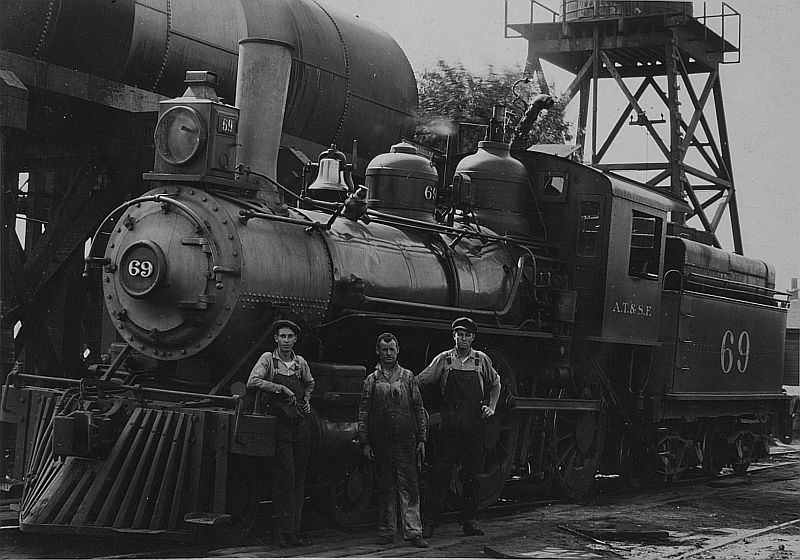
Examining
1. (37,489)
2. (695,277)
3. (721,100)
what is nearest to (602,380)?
(695,277)

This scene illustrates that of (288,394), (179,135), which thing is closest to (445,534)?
(288,394)

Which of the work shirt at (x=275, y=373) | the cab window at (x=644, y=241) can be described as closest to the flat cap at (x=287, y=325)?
the work shirt at (x=275, y=373)

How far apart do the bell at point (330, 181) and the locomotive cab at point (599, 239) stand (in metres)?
2.58

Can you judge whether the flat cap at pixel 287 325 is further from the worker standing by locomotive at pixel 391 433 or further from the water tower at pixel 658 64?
the water tower at pixel 658 64

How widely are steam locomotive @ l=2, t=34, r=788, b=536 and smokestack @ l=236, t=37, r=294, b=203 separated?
0.6 inches

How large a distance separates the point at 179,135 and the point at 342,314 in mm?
1779

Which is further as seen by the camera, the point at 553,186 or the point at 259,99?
the point at 553,186

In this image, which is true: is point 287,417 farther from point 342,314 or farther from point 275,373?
point 342,314

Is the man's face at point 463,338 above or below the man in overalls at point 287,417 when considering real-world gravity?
above

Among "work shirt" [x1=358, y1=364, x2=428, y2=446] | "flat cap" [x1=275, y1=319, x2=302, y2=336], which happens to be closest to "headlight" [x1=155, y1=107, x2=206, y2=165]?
"flat cap" [x1=275, y1=319, x2=302, y2=336]

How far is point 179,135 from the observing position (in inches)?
305

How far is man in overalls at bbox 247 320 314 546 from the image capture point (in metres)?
→ 7.12

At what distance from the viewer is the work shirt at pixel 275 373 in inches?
Answer: 277

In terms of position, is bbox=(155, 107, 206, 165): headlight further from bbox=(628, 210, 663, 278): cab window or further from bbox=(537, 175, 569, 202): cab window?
bbox=(628, 210, 663, 278): cab window
